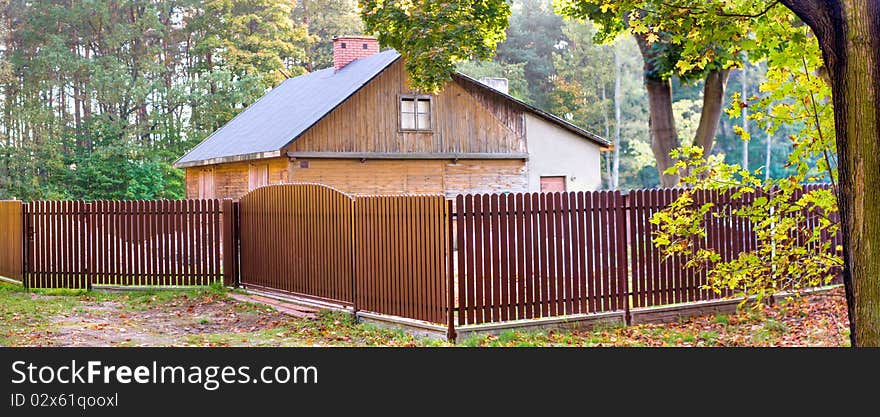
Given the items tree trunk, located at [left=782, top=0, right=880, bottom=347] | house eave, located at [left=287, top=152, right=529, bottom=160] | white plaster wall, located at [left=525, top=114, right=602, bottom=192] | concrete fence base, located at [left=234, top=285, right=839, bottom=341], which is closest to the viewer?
tree trunk, located at [left=782, top=0, right=880, bottom=347]

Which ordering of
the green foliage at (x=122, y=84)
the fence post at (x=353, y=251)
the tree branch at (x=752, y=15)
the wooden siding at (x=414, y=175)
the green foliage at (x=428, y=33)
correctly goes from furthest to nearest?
1. the green foliage at (x=122, y=84)
2. the wooden siding at (x=414, y=175)
3. the green foliage at (x=428, y=33)
4. the fence post at (x=353, y=251)
5. the tree branch at (x=752, y=15)

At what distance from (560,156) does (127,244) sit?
2087 centimetres

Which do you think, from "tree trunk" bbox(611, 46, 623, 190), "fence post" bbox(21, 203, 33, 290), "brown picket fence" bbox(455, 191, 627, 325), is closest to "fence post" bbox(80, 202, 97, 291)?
"fence post" bbox(21, 203, 33, 290)

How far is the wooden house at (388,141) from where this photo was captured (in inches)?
1107

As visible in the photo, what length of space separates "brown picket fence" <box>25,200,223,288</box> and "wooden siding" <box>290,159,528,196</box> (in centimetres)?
1037

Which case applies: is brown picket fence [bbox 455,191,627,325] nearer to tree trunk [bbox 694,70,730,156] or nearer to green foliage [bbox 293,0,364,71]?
tree trunk [bbox 694,70,730,156]

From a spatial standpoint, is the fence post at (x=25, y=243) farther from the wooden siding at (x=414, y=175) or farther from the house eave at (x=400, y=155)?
the wooden siding at (x=414, y=175)

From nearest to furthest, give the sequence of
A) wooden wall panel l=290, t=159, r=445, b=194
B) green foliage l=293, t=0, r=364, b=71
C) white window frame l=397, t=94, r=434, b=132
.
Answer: wooden wall panel l=290, t=159, r=445, b=194 < white window frame l=397, t=94, r=434, b=132 < green foliage l=293, t=0, r=364, b=71

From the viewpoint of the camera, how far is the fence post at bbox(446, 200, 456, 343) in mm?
11008

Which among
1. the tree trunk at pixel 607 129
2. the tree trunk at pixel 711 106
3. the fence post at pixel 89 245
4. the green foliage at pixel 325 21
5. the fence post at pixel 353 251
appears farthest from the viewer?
the tree trunk at pixel 607 129

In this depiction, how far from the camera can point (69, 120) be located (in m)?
46.8

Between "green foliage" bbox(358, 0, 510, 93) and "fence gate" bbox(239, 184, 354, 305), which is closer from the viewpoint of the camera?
"fence gate" bbox(239, 184, 354, 305)

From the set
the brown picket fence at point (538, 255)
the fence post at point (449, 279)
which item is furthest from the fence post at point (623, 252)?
the fence post at point (449, 279)

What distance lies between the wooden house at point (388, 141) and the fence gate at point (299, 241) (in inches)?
429
